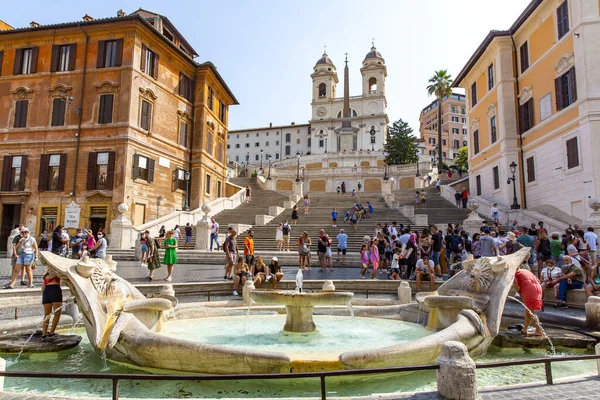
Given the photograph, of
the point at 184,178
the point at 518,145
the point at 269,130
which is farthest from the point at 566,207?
the point at 269,130

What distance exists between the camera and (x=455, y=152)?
9162 cm

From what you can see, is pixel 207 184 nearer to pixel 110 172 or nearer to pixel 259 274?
pixel 110 172

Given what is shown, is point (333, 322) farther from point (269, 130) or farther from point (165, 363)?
point (269, 130)

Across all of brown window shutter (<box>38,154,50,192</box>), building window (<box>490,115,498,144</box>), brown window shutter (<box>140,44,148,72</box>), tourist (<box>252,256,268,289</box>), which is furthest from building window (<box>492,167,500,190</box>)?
brown window shutter (<box>38,154,50,192</box>)

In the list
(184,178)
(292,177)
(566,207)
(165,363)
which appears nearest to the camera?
(165,363)

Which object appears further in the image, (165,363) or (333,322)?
(333,322)

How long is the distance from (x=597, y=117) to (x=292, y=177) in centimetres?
3674

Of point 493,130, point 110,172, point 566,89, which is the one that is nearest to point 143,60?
point 110,172

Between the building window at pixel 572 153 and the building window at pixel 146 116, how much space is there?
24756 mm

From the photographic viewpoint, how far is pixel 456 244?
47.4 ft

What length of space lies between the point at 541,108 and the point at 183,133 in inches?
946

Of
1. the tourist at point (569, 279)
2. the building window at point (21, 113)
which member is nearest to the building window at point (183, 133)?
the building window at point (21, 113)

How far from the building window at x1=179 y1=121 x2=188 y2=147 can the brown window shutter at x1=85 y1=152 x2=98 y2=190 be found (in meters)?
6.65

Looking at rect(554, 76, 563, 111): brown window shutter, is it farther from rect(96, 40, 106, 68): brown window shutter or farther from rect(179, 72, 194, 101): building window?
rect(96, 40, 106, 68): brown window shutter
